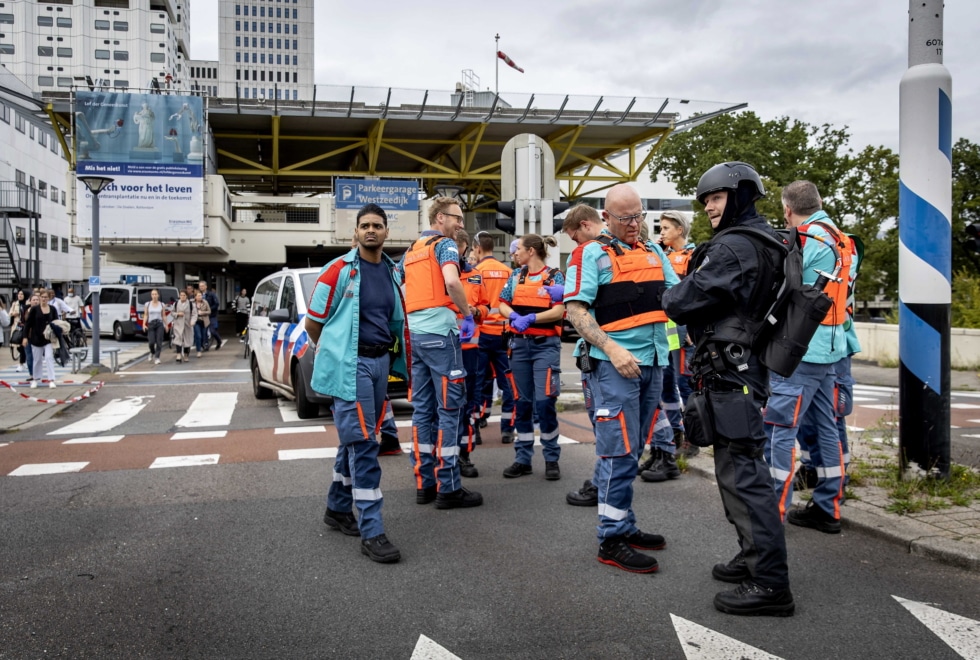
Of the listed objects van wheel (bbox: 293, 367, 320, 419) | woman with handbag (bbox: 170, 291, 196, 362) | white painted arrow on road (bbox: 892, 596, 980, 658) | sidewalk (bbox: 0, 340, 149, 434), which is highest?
woman with handbag (bbox: 170, 291, 196, 362)

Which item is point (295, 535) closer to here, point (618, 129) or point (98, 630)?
point (98, 630)

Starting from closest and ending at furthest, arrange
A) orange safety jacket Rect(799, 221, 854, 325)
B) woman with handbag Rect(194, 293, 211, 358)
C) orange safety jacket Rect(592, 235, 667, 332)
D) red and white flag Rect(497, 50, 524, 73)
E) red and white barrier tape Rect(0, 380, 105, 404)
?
orange safety jacket Rect(592, 235, 667, 332) < orange safety jacket Rect(799, 221, 854, 325) < red and white barrier tape Rect(0, 380, 105, 404) < woman with handbag Rect(194, 293, 211, 358) < red and white flag Rect(497, 50, 524, 73)

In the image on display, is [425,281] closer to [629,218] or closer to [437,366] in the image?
[437,366]

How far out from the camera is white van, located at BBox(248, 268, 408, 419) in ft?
30.3

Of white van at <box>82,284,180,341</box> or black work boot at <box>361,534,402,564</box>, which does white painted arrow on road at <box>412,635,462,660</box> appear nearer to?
black work boot at <box>361,534,402,564</box>

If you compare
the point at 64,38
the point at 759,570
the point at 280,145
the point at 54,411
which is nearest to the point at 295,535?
the point at 759,570

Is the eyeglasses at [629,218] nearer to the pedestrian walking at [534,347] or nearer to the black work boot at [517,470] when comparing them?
the pedestrian walking at [534,347]

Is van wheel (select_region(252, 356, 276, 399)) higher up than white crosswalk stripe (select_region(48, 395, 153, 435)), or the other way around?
van wheel (select_region(252, 356, 276, 399))

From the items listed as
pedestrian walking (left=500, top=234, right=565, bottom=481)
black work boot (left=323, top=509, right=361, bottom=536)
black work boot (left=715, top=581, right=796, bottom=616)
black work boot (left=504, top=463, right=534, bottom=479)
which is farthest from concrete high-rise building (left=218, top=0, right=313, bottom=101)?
black work boot (left=715, top=581, right=796, bottom=616)

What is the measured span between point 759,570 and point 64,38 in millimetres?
112568

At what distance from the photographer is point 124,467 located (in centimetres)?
694

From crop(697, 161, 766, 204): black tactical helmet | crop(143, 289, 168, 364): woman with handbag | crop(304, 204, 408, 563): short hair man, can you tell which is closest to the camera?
crop(697, 161, 766, 204): black tactical helmet

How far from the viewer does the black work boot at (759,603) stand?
11.7ft

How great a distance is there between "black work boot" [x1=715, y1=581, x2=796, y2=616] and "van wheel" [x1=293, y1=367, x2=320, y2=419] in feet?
21.6
